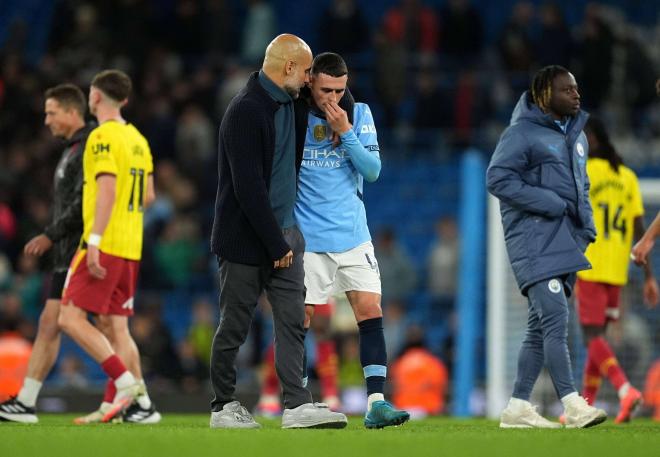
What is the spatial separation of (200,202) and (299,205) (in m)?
10.2

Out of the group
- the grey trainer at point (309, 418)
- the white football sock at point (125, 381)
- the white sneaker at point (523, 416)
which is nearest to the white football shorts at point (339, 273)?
the grey trainer at point (309, 418)

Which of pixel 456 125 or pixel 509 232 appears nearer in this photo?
pixel 509 232

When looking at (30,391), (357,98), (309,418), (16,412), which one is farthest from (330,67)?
(357,98)

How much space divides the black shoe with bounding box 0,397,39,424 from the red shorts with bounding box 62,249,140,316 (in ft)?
2.64

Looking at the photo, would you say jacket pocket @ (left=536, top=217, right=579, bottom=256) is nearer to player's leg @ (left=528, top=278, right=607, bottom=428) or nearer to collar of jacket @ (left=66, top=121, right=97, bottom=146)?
player's leg @ (left=528, top=278, right=607, bottom=428)

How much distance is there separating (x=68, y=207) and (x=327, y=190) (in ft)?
7.27

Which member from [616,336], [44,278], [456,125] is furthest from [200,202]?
[616,336]

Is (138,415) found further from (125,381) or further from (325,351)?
(325,351)

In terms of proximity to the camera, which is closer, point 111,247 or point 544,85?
point 544,85

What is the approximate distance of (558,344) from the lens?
8.23m

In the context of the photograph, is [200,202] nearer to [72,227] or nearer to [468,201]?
[468,201]

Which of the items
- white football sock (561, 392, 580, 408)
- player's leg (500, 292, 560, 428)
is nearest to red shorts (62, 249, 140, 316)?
player's leg (500, 292, 560, 428)

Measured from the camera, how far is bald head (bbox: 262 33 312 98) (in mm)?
7809

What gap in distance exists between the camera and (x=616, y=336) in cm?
1351
